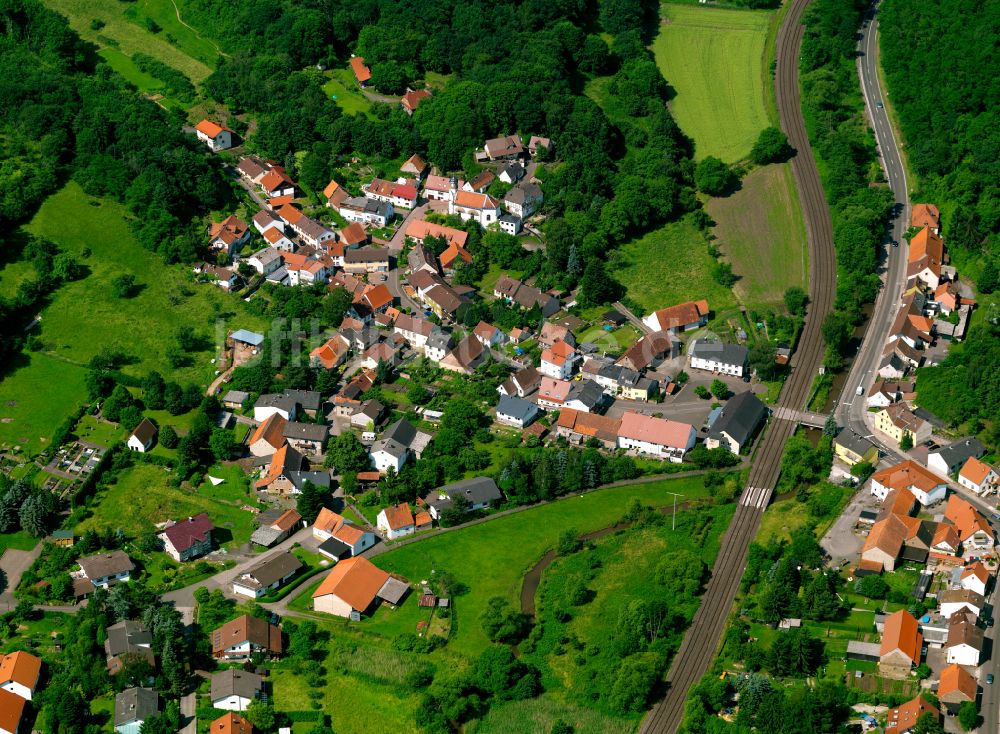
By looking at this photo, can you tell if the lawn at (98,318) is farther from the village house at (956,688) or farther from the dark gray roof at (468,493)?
the village house at (956,688)

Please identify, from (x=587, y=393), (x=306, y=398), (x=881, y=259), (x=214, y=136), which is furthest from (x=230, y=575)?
(x=881, y=259)

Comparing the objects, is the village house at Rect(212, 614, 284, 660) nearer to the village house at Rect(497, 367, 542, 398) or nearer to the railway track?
the railway track

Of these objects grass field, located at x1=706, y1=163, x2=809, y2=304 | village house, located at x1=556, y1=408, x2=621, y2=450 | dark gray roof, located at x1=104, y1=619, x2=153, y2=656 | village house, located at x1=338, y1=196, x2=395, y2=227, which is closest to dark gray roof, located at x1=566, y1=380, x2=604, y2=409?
village house, located at x1=556, y1=408, x2=621, y2=450

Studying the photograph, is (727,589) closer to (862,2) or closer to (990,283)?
(990,283)

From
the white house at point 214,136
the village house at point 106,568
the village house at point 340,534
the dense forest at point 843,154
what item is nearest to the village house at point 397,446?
the village house at point 340,534

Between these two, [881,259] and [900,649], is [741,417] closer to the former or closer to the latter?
[900,649]

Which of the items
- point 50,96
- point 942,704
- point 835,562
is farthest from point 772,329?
point 50,96

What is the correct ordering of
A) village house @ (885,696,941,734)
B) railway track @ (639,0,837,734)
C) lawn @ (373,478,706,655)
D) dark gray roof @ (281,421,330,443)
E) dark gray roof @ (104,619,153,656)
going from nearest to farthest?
1. village house @ (885,696,941,734)
2. railway track @ (639,0,837,734)
3. dark gray roof @ (104,619,153,656)
4. lawn @ (373,478,706,655)
5. dark gray roof @ (281,421,330,443)
